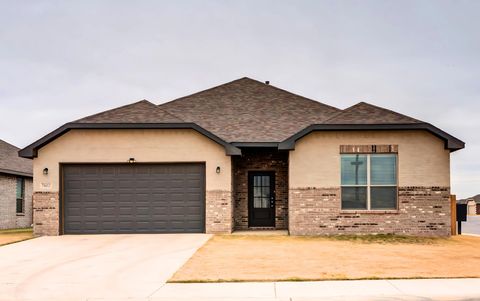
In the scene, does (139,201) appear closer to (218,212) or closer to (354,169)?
(218,212)

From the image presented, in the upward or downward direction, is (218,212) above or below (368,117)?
below

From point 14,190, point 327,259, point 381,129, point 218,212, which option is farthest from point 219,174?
point 14,190

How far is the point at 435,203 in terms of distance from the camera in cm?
1838

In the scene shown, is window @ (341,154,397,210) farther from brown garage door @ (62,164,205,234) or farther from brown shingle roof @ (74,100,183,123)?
brown shingle roof @ (74,100,183,123)

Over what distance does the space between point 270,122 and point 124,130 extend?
6279 mm

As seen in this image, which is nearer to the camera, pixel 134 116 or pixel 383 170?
pixel 383 170

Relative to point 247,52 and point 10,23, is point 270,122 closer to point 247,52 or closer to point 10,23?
point 247,52

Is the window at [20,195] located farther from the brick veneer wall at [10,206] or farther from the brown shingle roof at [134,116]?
the brown shingle roof at [134,116]

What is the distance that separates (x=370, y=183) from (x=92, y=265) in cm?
1037

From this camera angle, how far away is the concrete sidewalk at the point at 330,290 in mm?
8188

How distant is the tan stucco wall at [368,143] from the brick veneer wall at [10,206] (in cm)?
1599

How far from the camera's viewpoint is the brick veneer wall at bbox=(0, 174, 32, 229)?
2661 centimetres

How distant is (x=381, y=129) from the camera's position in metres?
18.5

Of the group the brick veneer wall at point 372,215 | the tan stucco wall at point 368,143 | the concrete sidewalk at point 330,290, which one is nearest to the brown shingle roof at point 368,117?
the tan stucco wall at point 368,143
